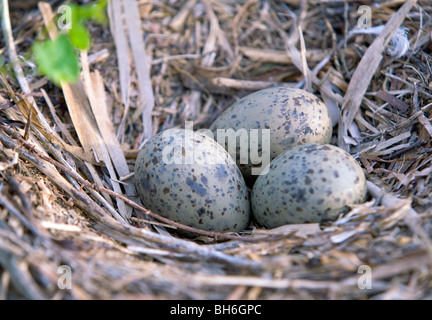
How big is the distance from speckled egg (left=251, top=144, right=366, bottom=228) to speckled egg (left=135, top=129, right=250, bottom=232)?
0.66 ft

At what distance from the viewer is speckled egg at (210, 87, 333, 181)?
2211 millimetres

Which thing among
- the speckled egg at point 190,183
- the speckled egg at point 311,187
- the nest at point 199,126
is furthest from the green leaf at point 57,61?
the speckled egg at point 311,187

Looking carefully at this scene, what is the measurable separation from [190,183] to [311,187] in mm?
607

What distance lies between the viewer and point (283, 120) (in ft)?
7.24

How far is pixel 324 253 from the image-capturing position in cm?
155

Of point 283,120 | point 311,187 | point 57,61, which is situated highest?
point 57,61

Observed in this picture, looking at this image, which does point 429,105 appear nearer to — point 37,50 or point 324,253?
point 324,253

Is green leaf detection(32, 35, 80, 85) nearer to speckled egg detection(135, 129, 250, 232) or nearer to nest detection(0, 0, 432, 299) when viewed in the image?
nest detection(0, 0, 432, 299)

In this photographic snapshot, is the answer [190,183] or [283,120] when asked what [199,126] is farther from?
[190,183]

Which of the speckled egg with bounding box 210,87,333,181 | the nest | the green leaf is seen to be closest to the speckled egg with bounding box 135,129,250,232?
the nest

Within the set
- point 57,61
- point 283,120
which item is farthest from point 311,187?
point 57,61

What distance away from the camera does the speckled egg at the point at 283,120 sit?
221 cm
